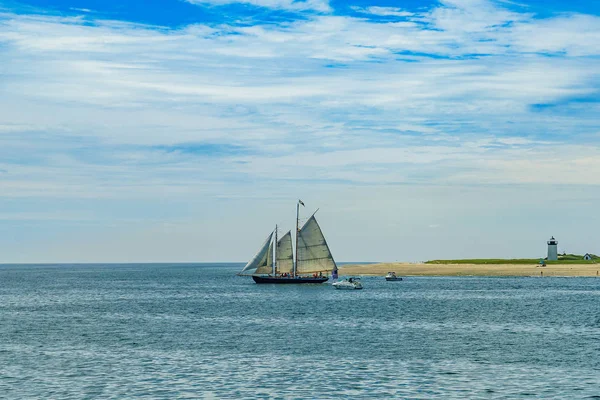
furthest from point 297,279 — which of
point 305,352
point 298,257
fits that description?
point 305,352

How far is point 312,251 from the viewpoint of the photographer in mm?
154875

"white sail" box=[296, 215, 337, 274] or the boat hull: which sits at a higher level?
"white sail" box=[296, 215, 337, 274]

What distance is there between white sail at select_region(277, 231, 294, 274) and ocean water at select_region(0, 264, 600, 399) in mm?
55515

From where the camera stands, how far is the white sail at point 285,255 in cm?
15577

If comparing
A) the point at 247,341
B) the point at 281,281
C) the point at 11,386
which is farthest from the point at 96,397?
the point at 281,281

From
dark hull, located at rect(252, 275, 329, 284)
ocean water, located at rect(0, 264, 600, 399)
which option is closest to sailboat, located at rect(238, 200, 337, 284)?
dark hull, located at rect(252, 275, 329, 284)

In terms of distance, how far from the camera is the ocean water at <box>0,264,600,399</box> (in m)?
40.2

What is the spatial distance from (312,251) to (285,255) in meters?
7.35

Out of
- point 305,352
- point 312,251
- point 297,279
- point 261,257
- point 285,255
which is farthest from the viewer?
point 261,257

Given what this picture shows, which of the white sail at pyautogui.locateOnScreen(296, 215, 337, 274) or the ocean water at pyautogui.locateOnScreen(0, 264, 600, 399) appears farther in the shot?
the white sail at pyautogui.locateOnScreen(296, 215, 337, 274)

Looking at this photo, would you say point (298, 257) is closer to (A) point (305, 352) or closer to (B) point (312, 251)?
(B) point (312, 251)

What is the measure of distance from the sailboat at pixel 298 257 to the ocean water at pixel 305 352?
5193 cm

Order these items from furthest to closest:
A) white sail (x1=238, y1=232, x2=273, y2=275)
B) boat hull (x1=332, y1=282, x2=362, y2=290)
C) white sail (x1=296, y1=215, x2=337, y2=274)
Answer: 1. white sail (x1=238, y1=232, x2=273, y2=275)
2. white sail (x1=296, y1=215, x2=337, y2=274)
3. boat hull (x1=332, y1=282, x2=362, y2=290)

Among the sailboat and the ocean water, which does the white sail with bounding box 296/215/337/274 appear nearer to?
the sailboat
